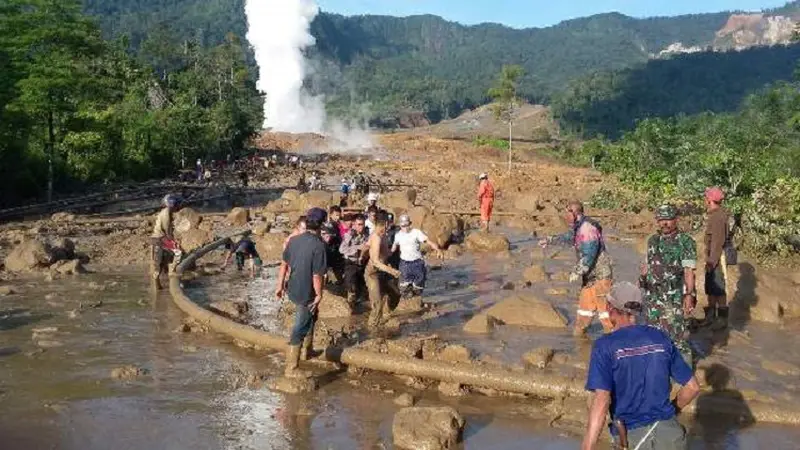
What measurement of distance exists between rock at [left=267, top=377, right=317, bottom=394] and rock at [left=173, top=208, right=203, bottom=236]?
12.4m

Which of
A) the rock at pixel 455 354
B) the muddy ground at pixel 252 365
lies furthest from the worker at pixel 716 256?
the rock at pixel 455 354

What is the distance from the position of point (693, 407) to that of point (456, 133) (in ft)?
308

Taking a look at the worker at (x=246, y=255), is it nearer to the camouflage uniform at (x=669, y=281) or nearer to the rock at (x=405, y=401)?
the rock at (x=405, y=401)

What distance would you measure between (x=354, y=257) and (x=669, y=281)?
5.06m

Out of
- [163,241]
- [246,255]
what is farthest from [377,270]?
[246,255]

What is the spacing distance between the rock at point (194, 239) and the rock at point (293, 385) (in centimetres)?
977

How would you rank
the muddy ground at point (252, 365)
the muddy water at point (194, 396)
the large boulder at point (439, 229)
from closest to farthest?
1. the muddy water at point (194, 396)
2. the muddy ground at point (252, 365)
3. the large boulder at point (439, 229)

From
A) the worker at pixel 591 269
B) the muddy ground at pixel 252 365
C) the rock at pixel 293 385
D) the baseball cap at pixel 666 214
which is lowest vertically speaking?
the muddy ground at pixel 252 365

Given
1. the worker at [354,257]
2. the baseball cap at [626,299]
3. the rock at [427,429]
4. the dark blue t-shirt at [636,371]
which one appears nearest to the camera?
the dark blue t-shirt at [636,371]

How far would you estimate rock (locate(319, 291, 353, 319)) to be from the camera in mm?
10914

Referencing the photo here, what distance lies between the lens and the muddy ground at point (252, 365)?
668 cm

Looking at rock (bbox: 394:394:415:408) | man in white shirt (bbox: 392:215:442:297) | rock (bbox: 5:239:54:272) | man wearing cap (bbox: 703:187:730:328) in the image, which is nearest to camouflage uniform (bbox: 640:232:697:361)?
rock (bbox: 394:394:415:408)

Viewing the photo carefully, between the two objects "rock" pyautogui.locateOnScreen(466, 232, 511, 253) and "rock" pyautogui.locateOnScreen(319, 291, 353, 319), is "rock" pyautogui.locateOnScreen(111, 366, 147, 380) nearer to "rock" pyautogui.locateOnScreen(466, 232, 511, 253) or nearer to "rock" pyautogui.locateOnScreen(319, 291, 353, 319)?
"rock" pyautogui.locateOnScreen(319, 291, 353, 319)

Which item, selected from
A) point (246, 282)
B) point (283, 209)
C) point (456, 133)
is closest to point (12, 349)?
point (246, 282)
